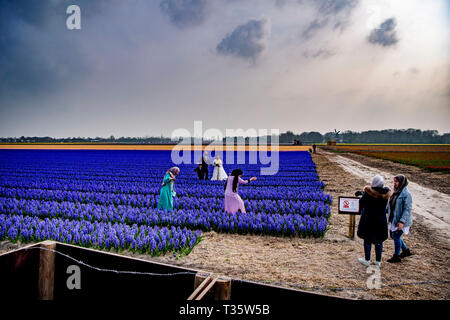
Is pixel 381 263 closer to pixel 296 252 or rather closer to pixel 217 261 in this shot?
pixel 296 252

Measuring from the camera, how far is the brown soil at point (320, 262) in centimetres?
466

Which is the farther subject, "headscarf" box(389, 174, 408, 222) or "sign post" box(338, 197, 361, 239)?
"sign post" box(338, 197, 361, 239)

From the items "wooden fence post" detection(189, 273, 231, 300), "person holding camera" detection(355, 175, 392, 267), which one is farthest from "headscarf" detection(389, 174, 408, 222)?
"wooden fence post" detection(189, 273, 231, 300)

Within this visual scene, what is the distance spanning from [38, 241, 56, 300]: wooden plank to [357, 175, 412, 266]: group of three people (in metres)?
4.95

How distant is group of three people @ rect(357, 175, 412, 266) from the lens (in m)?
5.01

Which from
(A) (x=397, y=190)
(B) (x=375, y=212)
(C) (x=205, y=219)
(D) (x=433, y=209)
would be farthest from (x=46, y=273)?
(D) (x=433, y=209)

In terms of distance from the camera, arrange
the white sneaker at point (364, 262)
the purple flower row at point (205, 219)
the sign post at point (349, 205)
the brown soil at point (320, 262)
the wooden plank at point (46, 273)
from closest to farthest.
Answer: the wooden plank at point (46, 273), the brown soil at point (320, 262), the white sneaker at point (364, 262), the sign post at point (349, 205), the purple flower row at point (205, 219)

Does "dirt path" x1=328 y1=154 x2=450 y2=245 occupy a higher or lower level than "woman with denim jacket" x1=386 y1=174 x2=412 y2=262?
lower

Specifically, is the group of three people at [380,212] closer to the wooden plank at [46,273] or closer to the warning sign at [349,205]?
the warning sign at [349,205]

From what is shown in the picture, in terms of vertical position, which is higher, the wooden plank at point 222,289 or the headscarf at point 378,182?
the headscarf at point 378,182

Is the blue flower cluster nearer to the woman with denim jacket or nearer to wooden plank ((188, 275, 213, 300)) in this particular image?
wooden plank ((188, 275, 213, 300))

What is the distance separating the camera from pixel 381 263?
575cm

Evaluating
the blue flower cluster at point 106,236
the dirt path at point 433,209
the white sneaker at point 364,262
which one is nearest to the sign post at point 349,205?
the white sneaker at point 364,262

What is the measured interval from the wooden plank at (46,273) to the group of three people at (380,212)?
495cm
